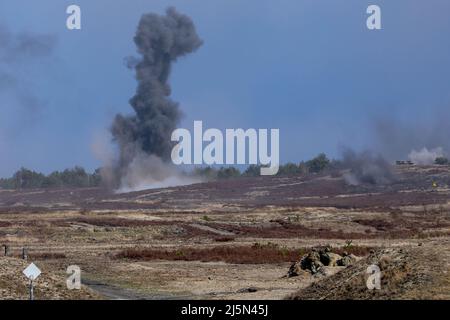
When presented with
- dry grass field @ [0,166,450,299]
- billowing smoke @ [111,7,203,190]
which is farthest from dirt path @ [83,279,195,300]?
billowing smoke @ [111,7,203,190]

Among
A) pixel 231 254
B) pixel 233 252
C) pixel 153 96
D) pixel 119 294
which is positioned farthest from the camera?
pixel 153 96

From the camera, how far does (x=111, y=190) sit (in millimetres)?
183500

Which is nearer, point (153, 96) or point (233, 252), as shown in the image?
point (233, 252)

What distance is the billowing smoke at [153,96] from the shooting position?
6161 inches

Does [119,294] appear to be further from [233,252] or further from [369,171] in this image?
[369,171]

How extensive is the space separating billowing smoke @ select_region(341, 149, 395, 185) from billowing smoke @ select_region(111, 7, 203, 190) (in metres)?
38.7

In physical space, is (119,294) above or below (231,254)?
above

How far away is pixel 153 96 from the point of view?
6181 inches

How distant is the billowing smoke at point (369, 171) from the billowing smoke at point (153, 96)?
3874cm

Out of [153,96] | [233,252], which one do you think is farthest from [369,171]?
[233,252]

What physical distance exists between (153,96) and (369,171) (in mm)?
46939

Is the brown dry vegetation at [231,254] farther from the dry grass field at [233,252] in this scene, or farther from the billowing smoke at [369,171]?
the billowing smoke at [369,171]

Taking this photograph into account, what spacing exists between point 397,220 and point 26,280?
232 ft

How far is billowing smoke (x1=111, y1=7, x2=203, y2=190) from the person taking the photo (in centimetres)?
15650
